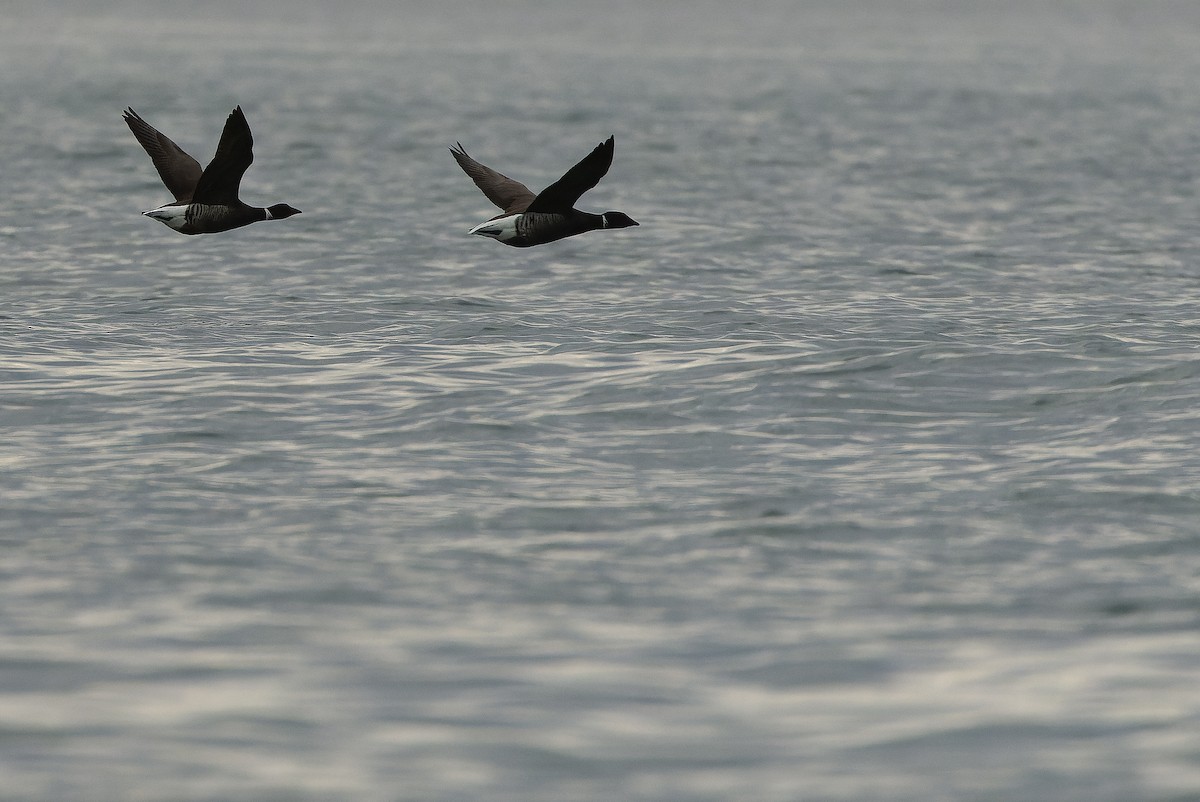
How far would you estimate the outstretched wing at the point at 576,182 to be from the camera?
15.8m

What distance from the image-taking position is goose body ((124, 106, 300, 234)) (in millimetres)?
17125

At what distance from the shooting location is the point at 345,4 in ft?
497

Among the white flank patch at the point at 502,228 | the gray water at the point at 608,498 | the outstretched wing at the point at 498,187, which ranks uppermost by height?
the outstretched wing at the point at 498,187

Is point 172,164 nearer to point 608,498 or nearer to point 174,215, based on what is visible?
point 174,215

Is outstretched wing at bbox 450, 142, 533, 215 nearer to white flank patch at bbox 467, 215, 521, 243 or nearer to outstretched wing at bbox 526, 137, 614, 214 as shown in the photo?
outstretched wing at bbox 526, 137, 614, 214

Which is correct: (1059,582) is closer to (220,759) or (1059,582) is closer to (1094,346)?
(220,759)

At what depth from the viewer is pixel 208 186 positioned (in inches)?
700

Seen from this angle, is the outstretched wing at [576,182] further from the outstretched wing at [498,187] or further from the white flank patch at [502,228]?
the outstretched wing at [498,187]

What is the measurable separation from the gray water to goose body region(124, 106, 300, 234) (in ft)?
4.96

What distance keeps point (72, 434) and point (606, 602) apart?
6.26 meters

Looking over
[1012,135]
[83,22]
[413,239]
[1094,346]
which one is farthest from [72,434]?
[83,22]

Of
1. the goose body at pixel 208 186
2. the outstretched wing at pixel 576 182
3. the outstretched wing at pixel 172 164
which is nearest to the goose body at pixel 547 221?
the outstretched wing at pixel 576 182

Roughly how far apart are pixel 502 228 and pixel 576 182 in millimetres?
1122

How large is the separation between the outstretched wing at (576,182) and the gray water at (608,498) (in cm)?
171
